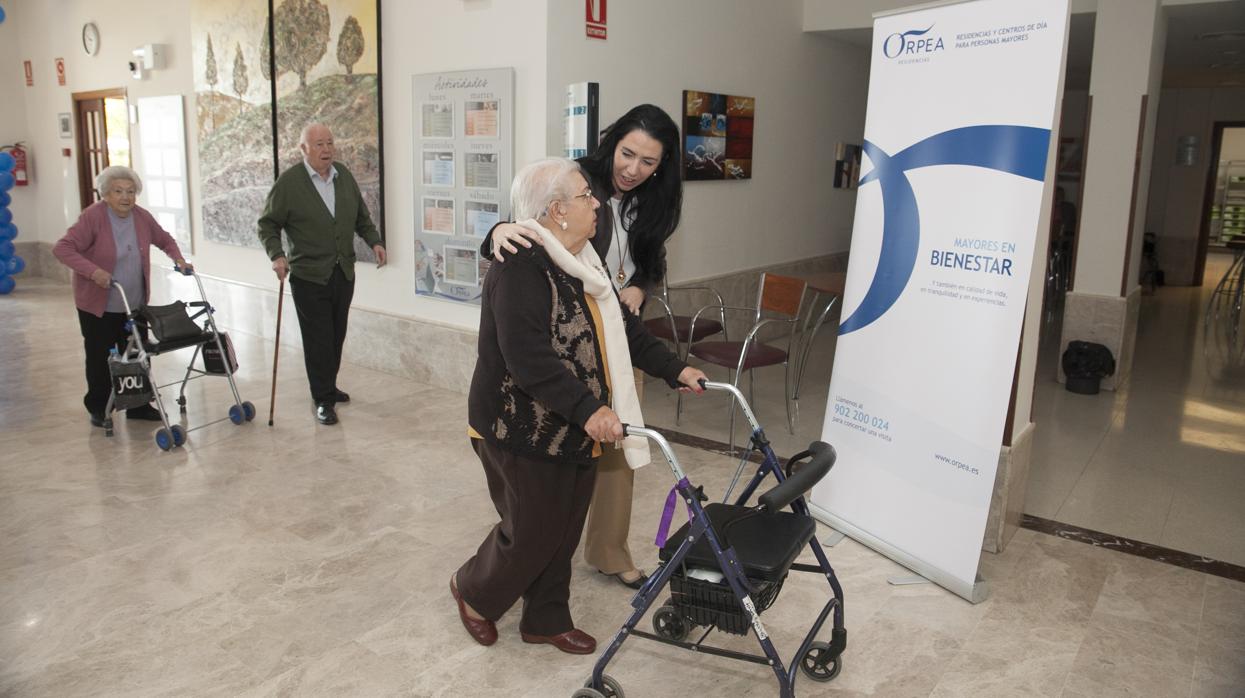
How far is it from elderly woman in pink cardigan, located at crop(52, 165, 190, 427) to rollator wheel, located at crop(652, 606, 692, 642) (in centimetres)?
352

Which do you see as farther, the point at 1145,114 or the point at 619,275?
the point at 1145,114

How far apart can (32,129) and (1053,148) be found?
1109 centimetres

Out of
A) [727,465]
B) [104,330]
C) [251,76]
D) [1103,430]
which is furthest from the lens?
[251,76]

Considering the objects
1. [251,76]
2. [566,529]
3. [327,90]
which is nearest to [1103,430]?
[566,529]

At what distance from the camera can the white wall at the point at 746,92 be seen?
526cm

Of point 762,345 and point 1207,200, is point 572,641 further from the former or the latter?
point 1207,200

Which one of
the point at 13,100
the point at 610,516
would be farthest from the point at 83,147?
the point at 610,516

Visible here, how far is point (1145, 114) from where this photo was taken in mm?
5902

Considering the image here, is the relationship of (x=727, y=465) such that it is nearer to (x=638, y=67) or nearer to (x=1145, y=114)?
(x=638, y=67)

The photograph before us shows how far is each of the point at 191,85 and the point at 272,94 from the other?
148cm

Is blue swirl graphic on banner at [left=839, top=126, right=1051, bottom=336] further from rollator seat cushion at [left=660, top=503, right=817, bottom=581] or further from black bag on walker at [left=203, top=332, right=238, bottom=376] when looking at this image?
black bag on walker at [left=203, top=332, right=238, bottom=376]

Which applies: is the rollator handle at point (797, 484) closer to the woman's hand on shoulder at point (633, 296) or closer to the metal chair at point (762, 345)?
the woman's hand on shoulder at point (633, 296)

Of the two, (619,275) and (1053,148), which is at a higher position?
(1053,148)

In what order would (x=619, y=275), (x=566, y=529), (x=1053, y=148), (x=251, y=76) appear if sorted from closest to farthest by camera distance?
1. (x=566, y=529)
2. (x=1053, y=148)
3. (x=619, y=275)
4. (x=251, y=76)
